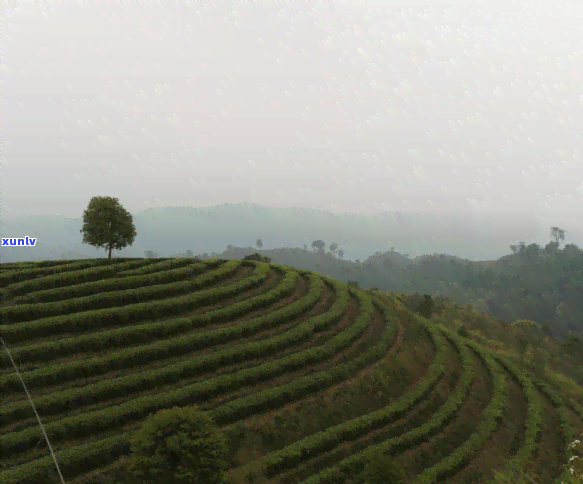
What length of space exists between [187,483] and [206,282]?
21.4 m

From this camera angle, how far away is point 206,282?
34812 mm

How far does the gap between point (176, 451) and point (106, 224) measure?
103 feet

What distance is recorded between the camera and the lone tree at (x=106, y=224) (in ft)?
129

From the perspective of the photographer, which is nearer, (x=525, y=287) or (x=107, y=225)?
(x=107, y=225)

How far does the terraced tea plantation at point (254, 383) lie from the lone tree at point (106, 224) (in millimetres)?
4025

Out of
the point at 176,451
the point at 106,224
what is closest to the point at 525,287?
the point at 106,224

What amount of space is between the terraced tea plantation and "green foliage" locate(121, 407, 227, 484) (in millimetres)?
5248

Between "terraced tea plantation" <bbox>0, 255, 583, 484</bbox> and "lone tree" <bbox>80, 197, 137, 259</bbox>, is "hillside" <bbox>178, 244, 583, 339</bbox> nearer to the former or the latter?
"terraced tea plantation" <bbox>0, 255, 583, 484</bbox>

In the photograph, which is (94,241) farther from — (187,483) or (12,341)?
(187,483)

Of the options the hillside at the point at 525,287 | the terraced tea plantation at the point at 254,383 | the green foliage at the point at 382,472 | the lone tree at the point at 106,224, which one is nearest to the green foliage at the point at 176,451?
the terraced tea plantation at the point at 254,383

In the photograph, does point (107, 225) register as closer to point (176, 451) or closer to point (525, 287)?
point (176, 451)

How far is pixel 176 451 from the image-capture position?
47.2 ft

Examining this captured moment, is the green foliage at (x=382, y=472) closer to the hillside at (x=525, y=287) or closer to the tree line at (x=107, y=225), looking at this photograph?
the tree line at (x=107, y=225)

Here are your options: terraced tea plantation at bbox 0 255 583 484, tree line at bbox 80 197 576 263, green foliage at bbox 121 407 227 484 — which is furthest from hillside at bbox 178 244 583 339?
green foliage at bbox 121 407 227 484
